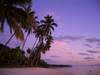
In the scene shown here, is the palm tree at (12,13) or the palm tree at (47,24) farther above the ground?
the palm tree at (47,24)

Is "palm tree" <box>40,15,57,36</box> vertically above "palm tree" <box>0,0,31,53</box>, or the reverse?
"palm tree" <box>40,15,57,36</box>

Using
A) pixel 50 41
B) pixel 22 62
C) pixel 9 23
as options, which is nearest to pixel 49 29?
pixel 50 41

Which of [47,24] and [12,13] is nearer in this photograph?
[12,13]

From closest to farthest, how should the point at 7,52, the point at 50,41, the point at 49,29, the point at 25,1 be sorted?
the point at 25,1 → the point at 7,52 → the point at 49,29 → the point at 50,41

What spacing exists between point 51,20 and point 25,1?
18.1 metres

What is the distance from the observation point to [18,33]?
1045cm

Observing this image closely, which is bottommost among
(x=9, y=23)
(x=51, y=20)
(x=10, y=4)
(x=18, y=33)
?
(x=18, y=33)

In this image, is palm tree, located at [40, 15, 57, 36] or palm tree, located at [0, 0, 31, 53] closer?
palm tree, located at [0, 0, 31, 53]

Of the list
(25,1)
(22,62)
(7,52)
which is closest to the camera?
(25,1)

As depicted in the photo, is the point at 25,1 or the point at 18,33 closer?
the point at 25,1

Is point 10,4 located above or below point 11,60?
above

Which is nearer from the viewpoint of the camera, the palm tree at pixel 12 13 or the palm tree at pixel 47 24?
the palm tree at pixel 12 13

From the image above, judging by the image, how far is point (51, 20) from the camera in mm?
27266

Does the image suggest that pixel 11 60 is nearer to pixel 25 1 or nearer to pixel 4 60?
pixel 4 60
